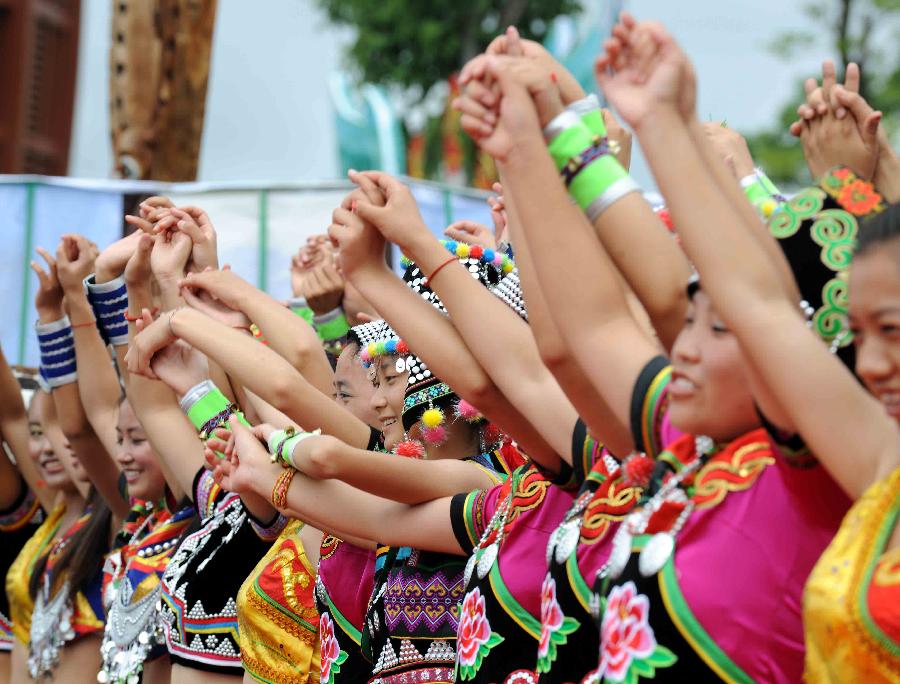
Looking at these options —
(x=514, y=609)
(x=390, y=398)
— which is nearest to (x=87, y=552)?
(x=390, y=398)

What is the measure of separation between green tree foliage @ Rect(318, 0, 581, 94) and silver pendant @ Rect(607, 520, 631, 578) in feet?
81.4

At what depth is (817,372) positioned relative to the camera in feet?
5.77

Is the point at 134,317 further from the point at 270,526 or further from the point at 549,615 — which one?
the point at 549,615

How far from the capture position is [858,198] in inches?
82.7

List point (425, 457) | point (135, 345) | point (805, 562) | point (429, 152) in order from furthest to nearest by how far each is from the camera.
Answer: point (429, 152), point (135, 345), point (425, 457), point (805, 562)

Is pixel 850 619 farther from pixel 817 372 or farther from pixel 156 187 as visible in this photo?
pixel 156 187

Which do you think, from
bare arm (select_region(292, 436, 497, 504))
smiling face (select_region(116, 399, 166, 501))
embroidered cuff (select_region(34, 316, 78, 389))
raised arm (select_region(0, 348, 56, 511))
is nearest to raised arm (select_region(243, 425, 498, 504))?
bare arm (select_region(292, 436, 497, 504))

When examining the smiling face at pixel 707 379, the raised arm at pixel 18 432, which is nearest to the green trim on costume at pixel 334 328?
the raised arm at pixel 18 432

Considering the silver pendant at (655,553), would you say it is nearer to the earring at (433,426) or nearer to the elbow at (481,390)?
the elbow at (481,390)

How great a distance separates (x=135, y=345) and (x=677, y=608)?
87.4 inches

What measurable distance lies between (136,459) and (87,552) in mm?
662

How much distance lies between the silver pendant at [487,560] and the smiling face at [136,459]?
2217mm

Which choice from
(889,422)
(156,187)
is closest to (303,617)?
(889,422)

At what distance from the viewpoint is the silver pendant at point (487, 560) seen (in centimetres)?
267
